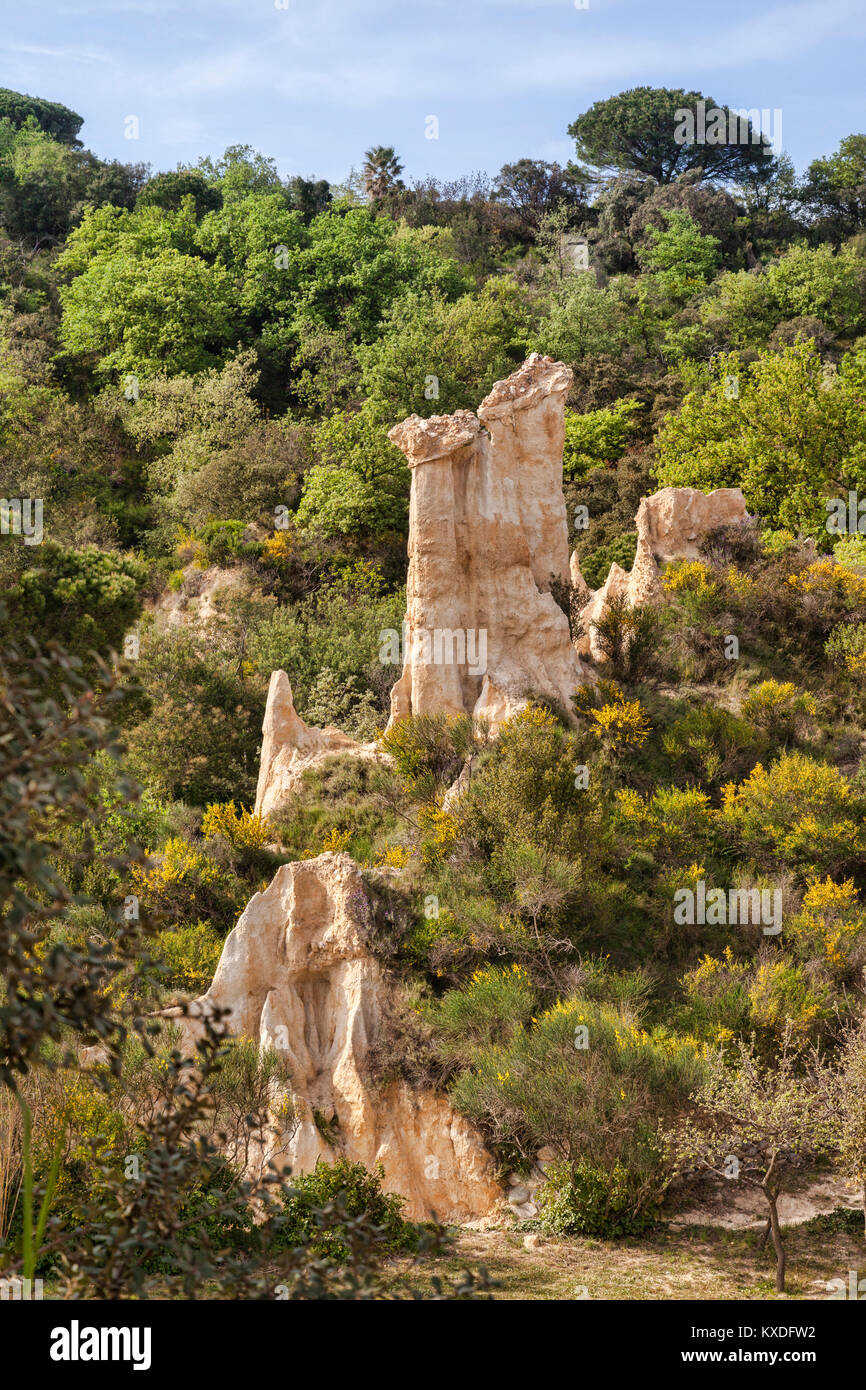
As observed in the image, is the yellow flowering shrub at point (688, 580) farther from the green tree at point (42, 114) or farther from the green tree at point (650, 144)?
the green tree at point (42, 114)

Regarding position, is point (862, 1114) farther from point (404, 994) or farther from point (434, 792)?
point (434, 792)

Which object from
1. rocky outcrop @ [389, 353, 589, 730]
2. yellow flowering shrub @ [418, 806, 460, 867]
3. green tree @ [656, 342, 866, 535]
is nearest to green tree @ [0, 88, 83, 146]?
green tree @ [656, 342, 866, 535]

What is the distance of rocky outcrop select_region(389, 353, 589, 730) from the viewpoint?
20.5m

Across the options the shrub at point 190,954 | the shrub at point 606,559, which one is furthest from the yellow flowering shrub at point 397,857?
the shrub at point 606,559

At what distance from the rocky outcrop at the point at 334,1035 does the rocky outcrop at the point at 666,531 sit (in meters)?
10.5

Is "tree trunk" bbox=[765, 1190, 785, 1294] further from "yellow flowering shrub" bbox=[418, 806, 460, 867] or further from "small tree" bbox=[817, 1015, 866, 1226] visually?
"yellow flowering shrub" bbox=[418, 806, 460, 867]

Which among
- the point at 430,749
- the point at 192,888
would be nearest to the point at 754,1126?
the point at 430,749

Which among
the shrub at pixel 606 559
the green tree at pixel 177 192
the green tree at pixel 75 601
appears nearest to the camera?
the green tree at pixel 75 601

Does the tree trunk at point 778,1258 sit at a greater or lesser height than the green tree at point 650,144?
lesser

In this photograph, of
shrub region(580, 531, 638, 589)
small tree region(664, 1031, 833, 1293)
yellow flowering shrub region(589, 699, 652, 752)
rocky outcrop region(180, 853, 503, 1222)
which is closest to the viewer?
small tree region(664, 1031, 833, 1293)

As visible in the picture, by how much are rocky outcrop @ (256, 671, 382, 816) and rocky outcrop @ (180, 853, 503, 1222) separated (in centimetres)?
488

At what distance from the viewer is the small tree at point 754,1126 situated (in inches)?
443
